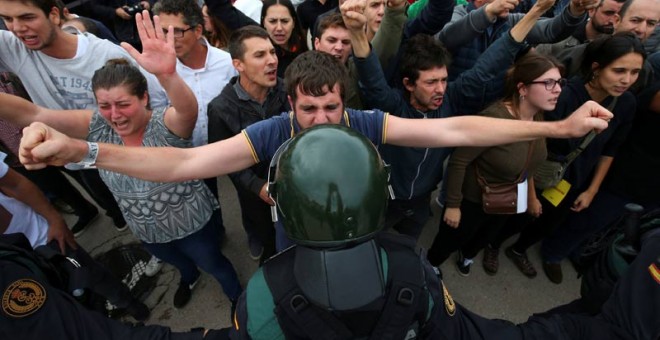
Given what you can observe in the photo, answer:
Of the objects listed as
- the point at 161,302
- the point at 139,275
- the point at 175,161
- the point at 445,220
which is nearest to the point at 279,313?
the point at 175,161

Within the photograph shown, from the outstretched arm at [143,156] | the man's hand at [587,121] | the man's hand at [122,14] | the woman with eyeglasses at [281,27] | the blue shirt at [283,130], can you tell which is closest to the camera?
the outstretched arm at [143,156]

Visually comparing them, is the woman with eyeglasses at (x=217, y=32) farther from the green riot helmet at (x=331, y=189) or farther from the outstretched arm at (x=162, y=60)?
the green riot helmet at (x=331, y=189)

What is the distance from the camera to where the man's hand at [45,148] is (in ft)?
4.13

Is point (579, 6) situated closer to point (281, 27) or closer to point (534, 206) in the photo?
point (534, 206)

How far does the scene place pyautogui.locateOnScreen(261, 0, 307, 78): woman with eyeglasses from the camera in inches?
131

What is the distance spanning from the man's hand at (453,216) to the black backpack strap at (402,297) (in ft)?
5.30

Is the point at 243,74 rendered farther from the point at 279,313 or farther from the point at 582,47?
the point at 582,47

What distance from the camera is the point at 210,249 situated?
8.31 feet

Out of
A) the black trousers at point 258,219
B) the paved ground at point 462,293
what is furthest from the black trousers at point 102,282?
the black trousers at point 258,219

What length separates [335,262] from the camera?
0.93m

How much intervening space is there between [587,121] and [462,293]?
195cm

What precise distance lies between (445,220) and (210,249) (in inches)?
67.5

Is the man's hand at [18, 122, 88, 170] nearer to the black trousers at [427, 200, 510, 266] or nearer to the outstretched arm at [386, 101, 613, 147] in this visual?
the outstretched arm at [386, 101, 613, 147]

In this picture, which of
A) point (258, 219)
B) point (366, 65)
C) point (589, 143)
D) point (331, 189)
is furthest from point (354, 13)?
point (589, 143)
